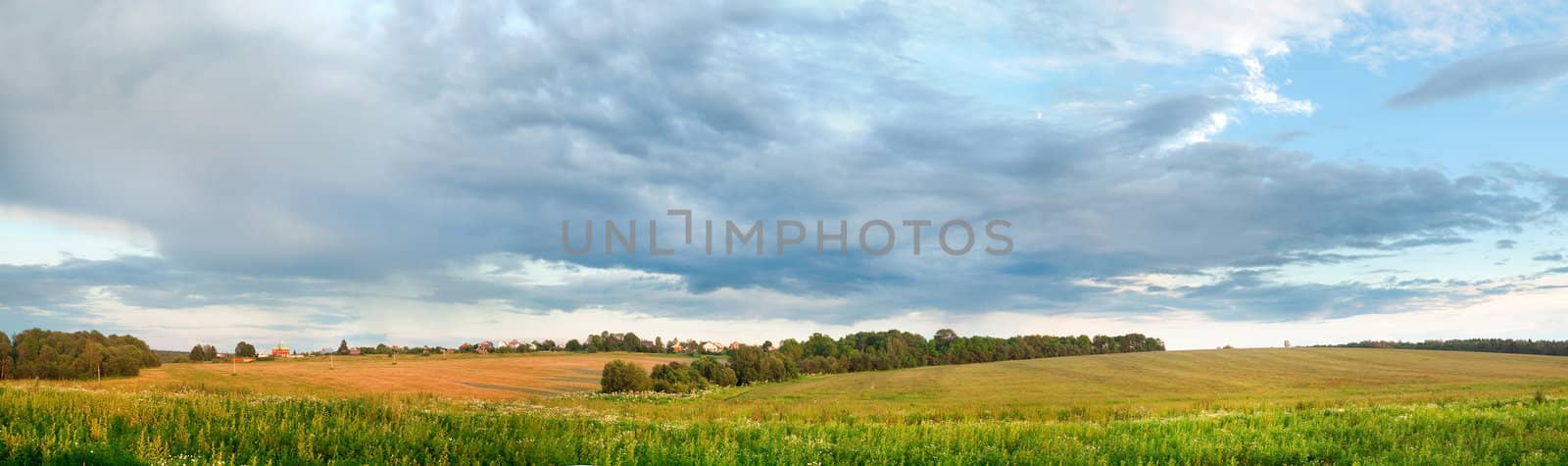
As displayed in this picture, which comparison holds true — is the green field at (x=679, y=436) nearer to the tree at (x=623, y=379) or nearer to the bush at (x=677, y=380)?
the tree at (x=623, y=379)

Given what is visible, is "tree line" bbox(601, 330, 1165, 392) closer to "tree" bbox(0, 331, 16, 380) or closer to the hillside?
the hillside

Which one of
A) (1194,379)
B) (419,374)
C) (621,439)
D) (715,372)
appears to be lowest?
(715,372)

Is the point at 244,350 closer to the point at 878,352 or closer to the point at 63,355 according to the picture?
the point at 63,355

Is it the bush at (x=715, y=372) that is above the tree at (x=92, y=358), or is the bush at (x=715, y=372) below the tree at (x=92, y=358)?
below

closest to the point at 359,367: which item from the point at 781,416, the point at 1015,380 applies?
the point at 1015,380

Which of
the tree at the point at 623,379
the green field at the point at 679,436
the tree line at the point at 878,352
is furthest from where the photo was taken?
the tree line at the point at 878,352

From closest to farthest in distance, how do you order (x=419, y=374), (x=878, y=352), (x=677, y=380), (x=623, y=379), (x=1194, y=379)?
(x=1194, y=379), (x=623, y=379), (x=419, y=374), (x=677, y=380), (x=878, y=352)

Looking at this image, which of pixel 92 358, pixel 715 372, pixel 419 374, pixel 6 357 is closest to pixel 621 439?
pixel 419 374

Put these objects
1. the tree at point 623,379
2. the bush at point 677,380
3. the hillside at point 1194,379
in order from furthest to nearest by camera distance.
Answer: the bush at point 677,380 → the tree at point 623,379 → the hillside at point 1194,379

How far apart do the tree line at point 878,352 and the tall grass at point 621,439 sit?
5870 cm

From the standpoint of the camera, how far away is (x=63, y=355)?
193 ft

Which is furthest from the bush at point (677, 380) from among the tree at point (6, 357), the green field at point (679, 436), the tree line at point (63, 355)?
the tree at point (6, 357)

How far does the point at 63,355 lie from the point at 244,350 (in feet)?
91.6

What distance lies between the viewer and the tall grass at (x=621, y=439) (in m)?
11.1
